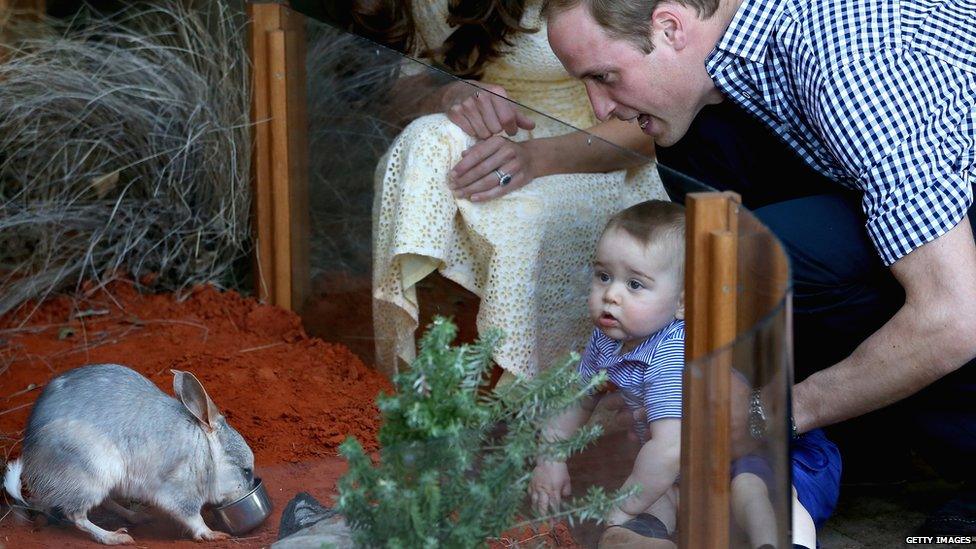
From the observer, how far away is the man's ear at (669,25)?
2.19 meters

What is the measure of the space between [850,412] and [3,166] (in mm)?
2373

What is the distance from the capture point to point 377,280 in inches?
104

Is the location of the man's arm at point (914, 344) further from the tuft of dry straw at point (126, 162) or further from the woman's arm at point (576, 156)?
the tuft of dry straw at point (126, 162)

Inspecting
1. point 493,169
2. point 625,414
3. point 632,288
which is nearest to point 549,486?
point 625,414

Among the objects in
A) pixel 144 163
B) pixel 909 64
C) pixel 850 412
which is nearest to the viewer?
pixel 909 64

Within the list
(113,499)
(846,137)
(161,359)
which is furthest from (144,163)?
(846,137)

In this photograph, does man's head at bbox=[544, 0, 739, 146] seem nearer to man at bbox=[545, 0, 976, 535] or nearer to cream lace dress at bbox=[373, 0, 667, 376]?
man at bbox=[545, 0, 976, 535]

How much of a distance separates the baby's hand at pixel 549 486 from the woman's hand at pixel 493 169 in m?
0.72

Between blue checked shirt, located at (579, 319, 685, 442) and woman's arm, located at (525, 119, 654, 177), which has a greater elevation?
woman's arm, located at (525, 119, 654, 177)

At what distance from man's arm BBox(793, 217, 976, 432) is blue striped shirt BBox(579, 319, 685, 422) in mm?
518

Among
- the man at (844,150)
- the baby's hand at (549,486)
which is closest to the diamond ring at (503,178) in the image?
the man at (844,150)

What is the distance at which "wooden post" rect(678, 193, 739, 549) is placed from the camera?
163cm

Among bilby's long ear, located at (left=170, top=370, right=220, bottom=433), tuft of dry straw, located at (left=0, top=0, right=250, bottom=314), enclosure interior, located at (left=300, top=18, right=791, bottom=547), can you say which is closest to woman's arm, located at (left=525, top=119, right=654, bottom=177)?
enclosure interior, located at (left=300, top=18, right=791, bottom=547)

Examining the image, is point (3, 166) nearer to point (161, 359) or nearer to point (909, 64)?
point (161, 359)
